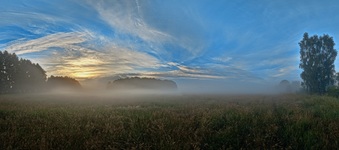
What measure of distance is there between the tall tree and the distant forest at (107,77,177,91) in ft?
236

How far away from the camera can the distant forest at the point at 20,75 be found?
5261 centimetres

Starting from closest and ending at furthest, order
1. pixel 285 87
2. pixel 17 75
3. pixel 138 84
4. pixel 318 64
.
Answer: pixel 318 64 < pixel 17 75 < pixel 138 84 < pixel 285 87

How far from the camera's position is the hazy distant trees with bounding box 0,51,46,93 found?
5250cm

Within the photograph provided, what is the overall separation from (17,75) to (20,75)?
812 millimetres

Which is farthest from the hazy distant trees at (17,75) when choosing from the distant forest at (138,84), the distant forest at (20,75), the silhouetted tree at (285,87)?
the silhouetted tree at (285,87)

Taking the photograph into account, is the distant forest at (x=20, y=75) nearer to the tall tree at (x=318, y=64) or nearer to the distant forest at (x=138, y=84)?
the distant forest at (x=138, y=84)

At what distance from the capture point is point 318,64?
44938 millimetres

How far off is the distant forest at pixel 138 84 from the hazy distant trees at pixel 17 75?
39.0 metres

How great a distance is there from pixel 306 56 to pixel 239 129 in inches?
1910

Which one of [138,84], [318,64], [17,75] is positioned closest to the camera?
[318,64]

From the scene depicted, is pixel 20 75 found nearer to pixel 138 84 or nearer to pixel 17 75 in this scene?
pixel 17 75

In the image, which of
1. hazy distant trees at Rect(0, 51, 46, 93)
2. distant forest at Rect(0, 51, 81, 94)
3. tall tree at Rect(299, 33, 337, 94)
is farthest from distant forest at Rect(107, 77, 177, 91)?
tall tree at Rect(299, 33, 337, 94)

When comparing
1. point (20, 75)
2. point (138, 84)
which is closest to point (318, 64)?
point (20, 75)

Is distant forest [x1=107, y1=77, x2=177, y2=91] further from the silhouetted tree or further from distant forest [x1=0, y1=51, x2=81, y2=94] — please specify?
the silhouetted tree
